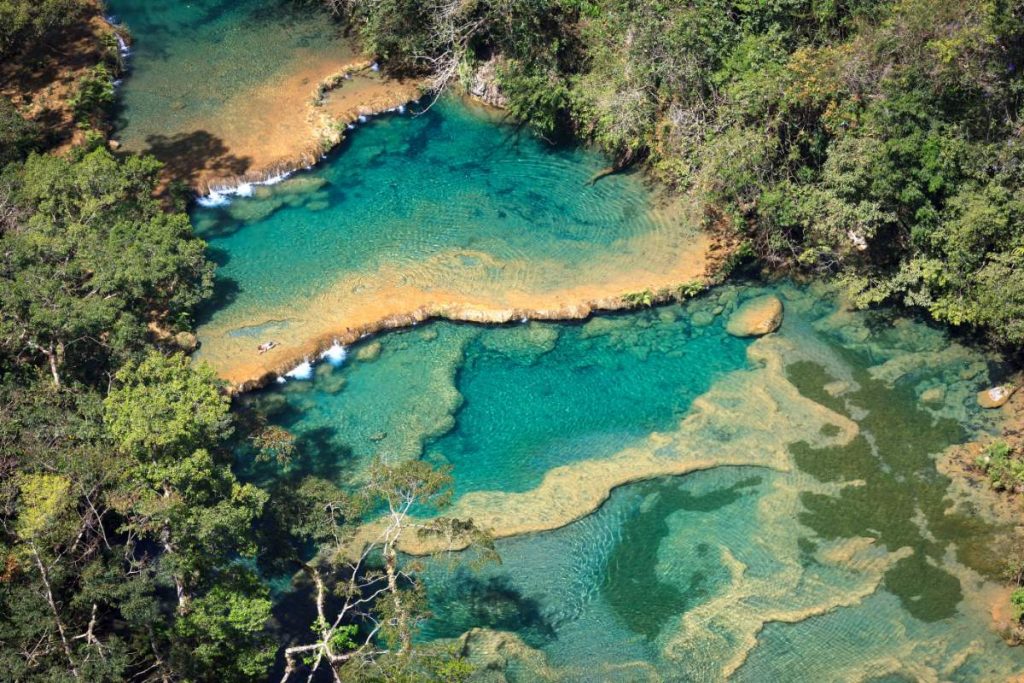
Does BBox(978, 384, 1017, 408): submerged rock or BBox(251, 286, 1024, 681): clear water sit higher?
BBox(978, 384, 1017, 408): submerged rock

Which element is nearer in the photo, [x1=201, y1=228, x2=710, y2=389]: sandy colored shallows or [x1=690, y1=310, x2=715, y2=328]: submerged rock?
[x1=201, y1=228, x2=710, y2=389]: sandy colored shallows

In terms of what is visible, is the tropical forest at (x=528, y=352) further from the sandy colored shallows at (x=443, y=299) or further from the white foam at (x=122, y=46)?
the white foam at (x=122, y=46)

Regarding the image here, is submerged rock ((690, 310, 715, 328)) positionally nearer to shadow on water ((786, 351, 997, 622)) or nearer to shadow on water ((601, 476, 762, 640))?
shadow on water ((786, 351, 997, 622))

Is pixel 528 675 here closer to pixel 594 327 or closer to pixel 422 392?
pixel 422 392

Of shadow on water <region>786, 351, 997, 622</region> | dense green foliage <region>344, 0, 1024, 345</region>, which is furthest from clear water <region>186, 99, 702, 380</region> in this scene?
shadow on water <region>786, 351, 997, 622</region>

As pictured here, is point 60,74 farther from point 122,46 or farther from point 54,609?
point 54,609

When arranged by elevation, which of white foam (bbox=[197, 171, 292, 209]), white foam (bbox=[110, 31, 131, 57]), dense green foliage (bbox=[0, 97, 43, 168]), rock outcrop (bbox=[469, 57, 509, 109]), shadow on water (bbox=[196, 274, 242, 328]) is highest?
rock outcrop (bbox=[469, 57, 509, 109])

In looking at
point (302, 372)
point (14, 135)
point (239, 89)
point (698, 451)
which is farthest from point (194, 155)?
point (698, 451)

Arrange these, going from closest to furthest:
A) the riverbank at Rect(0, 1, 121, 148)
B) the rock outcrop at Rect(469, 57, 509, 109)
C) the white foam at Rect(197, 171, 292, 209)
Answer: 1. the white foam at Rect(197, 171, 292, 209)
2. the riverbank at Rect(0, 1, 121, 148)
3. the rock outcrop at Rect(469, 57, 509, 109)
